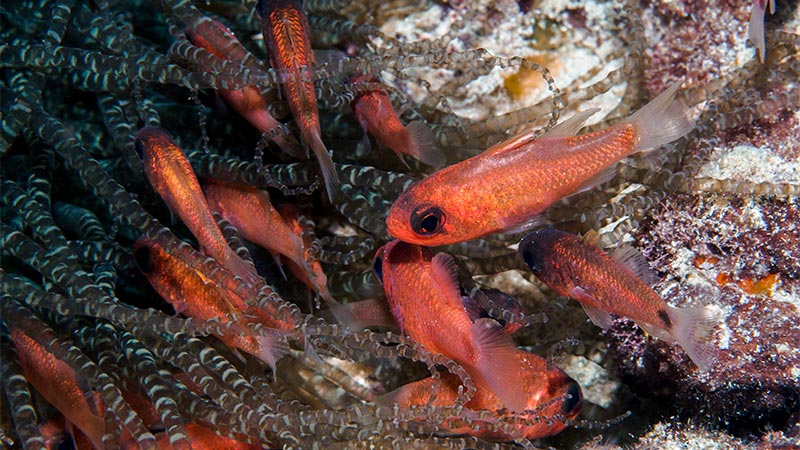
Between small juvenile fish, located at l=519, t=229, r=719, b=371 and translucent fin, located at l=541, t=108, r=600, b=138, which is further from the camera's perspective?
Result: small juvenile fish, located at l=519, t=229, r=719, b=371

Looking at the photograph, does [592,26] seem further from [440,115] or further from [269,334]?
[269,334]

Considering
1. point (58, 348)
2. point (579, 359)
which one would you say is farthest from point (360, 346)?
point (579, 359)

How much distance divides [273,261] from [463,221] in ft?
4.51

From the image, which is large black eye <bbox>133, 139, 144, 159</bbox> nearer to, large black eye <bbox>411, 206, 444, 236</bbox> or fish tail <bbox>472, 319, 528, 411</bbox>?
large black eye <bbox>411, 206, 444, 236</bbox>

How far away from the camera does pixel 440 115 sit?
3289 mm

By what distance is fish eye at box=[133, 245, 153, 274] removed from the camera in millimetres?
2674

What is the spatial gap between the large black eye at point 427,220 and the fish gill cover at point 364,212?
0.45m

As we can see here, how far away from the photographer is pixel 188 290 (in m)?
2.65

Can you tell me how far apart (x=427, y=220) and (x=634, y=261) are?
934 mm

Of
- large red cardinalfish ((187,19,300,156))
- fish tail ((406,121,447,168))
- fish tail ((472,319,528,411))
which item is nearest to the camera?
fish tail ((472,319,528,411))

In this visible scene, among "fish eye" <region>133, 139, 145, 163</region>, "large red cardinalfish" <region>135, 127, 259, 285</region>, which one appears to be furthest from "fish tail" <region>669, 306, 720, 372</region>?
"fish eye" <region>133, 139, 145, 163</region>

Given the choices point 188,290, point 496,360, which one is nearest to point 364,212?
point 188,290

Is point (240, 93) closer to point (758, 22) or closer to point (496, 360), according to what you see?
point (496, 360)

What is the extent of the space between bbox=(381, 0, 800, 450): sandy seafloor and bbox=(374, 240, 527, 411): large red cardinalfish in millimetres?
716
